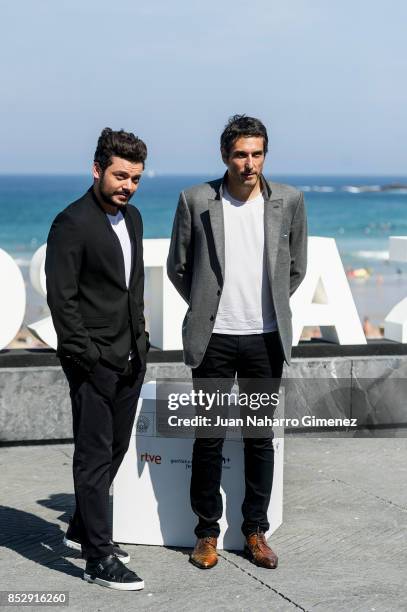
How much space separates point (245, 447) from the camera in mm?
5367

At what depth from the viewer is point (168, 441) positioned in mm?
5633

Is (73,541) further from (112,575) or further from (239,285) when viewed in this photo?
(239,285)

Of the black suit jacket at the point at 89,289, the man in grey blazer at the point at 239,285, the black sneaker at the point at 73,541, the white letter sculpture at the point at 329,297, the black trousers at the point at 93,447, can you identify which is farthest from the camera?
the white letter sculpture at the point at 329,297

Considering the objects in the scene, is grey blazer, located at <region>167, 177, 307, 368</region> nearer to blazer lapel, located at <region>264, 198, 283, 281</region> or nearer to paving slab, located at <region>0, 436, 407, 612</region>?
blazer lapel, located at <region>264, 198, 283, 281</region>

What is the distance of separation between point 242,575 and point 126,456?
36.7 inches

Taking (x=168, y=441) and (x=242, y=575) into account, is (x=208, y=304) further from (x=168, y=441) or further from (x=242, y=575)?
(x=242, y=575)

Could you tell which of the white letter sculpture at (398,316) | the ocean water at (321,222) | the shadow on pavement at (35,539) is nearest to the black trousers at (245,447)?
the shadow on pavement at (35,539)

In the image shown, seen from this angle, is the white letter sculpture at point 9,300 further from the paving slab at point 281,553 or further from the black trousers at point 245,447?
the black trousers at point 245,447

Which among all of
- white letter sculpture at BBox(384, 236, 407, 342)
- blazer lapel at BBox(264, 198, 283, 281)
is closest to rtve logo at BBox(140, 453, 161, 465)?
blazer lapel at BBox(264, 198, 283, 281)

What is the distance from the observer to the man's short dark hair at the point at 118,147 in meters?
4.89

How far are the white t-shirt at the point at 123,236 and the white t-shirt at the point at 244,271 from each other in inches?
18.8

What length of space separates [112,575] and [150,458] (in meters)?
0.87

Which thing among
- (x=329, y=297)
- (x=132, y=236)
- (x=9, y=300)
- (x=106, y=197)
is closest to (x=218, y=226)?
(x=132, y=236)

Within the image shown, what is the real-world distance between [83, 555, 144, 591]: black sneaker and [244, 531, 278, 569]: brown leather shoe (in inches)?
25.7
